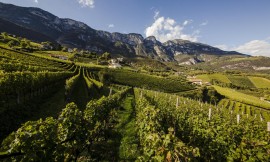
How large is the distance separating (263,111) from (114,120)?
319 feet

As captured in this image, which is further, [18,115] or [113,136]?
[18,115]

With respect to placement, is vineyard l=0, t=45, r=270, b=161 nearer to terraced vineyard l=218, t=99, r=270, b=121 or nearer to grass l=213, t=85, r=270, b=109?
terraced vineyard l=218, t=99, r=270, b=121

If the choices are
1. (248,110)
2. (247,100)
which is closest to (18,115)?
(248,110)

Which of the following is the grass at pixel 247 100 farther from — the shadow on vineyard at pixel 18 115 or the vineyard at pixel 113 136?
the shadow on vineyard at pixel 18 115

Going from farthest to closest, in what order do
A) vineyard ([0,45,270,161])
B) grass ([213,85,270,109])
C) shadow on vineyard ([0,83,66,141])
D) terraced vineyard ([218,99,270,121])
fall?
grass ([213,85,270,109]) → terraced vineyard ([218,99,270,121]) → shadow on vineyard ([0,83,66,141]) → vineyard ([0,45,270,161])

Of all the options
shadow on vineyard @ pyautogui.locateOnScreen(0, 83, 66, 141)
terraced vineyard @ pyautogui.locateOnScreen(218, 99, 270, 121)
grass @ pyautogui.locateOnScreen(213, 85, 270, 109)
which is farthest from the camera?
grass @ pyautogui.locateOnScreen(213, 85, 270, 109)

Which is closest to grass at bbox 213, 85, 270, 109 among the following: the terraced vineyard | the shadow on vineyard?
the terraced vineyard

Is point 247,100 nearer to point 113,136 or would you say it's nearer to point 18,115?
point 113,136

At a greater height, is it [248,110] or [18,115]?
[18,115]

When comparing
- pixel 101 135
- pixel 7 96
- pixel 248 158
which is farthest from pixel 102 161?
pixel 7 96

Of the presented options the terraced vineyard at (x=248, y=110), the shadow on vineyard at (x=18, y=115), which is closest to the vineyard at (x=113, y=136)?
the shadow on vineyard at (x=18, y=115)

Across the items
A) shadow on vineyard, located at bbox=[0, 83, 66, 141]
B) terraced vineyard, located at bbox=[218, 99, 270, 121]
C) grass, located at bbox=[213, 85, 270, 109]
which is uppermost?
shadow on vineyard, located at bbox=[0, 83, 66, 141]

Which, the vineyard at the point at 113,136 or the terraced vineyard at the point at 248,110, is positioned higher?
the vineyard at the point at 113,136

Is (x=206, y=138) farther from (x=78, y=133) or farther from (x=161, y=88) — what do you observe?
(x=161, y=88)
